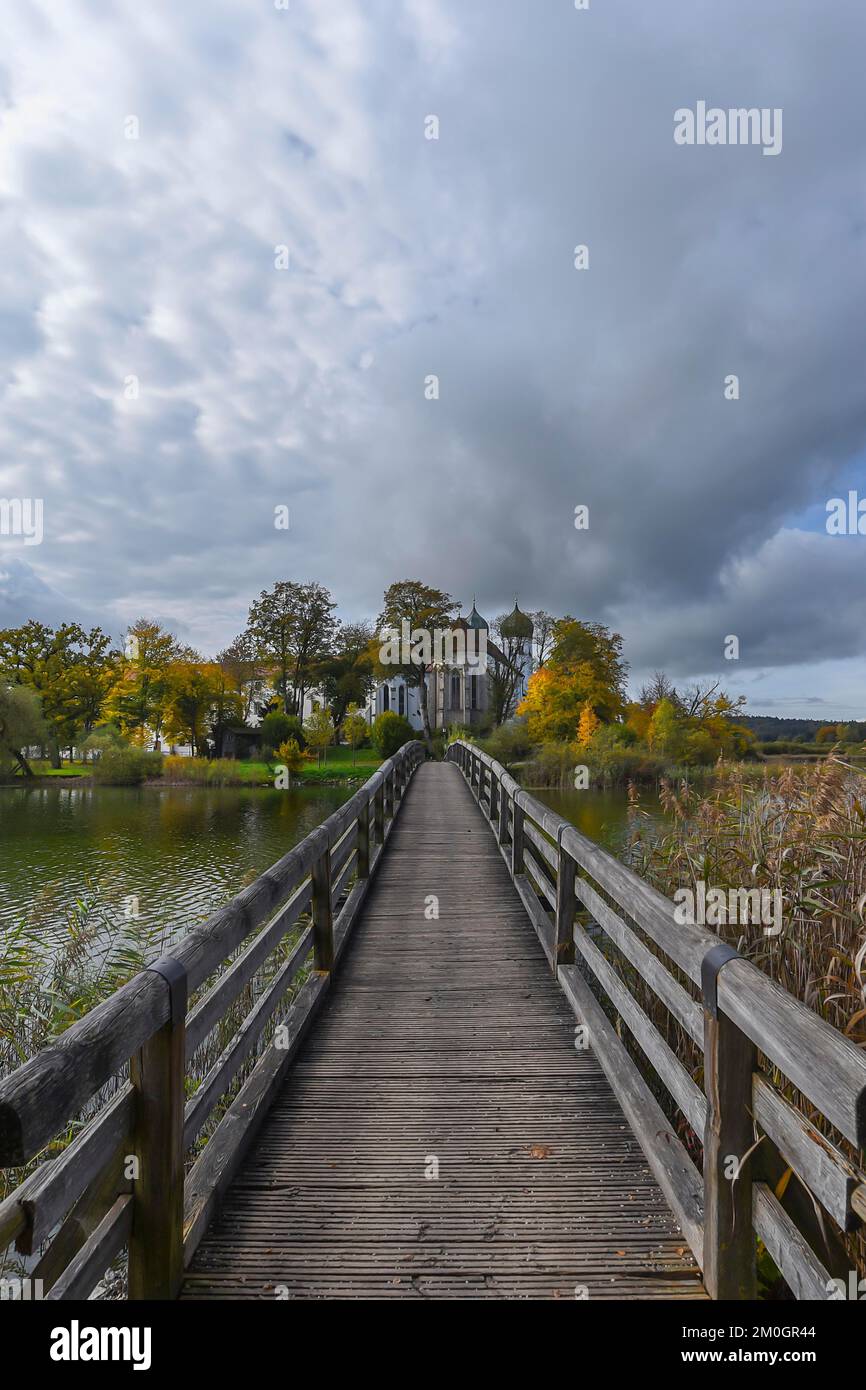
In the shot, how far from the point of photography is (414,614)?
143 ft

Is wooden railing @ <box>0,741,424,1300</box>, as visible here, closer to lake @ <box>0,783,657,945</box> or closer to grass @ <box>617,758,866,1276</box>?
grass @ <box>617,758,866,1276</box>

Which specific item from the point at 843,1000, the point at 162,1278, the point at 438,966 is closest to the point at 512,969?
the point at 438,966

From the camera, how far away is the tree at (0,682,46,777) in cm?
2900

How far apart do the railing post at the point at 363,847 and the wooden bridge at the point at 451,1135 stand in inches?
94.4

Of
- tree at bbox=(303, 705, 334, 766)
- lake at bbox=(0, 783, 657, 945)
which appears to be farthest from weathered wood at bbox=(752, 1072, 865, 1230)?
tree at bbox=(303, 705, 334, 766)

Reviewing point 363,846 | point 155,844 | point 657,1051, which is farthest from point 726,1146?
point 155,844

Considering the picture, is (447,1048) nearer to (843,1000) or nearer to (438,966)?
(438,966)

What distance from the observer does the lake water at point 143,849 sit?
9.85 m

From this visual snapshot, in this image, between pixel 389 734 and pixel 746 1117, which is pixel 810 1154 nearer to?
pixel 746 1117

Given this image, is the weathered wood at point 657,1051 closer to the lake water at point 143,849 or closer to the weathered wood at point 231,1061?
the weathered wood at point 231,1061

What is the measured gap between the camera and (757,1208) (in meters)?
1.77

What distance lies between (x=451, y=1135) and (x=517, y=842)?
386 centimetres

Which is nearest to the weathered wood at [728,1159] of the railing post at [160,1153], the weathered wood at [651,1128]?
the weathered wood at [651,1128]

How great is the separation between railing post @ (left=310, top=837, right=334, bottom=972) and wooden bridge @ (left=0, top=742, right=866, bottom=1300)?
17cm
